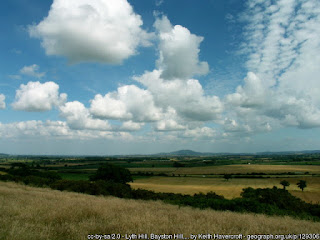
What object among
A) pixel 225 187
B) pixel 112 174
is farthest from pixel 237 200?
pixel 225 187

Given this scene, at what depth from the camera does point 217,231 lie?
23.7ft

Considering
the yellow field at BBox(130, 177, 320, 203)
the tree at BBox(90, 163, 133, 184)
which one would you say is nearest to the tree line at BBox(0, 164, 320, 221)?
the tree at BBox(90, 163, 133, 184)

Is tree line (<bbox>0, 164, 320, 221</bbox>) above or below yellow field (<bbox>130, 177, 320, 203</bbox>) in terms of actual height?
above

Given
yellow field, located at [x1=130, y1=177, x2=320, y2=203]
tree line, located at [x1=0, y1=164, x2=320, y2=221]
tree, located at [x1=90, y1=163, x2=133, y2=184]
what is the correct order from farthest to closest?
yellow field, located at [x1=130, y1=177, x2=320, y2=203], tree, located at [x1=90, y1=163, x2=133, y2=184], tree line, located at [x1=0, y1=164, x2=320, y2=221]

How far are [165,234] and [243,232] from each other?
8.79 ft

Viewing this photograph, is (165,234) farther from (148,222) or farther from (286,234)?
(286,234)

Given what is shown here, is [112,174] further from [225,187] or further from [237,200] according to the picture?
[237,200]

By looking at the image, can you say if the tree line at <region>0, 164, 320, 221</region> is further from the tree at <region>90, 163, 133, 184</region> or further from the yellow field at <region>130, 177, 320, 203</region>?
the yellow field at <region>130, 177, 320, 203</region>

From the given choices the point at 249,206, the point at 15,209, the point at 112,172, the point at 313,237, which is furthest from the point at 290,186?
the point at 15,209

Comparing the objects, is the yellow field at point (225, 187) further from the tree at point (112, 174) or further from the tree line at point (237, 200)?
the tree line at point (237, 200)

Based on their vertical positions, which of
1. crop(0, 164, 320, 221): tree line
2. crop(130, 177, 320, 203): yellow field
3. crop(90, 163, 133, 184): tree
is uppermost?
crop(0, 164, 320, 221): tree line

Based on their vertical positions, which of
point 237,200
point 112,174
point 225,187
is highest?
point 237,200

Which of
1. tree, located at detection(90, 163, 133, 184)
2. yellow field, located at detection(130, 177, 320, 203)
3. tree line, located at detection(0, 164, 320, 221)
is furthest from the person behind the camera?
yellow field, located at detection(130, 177, 320, 203)

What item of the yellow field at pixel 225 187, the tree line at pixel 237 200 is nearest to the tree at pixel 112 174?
the yellow field at pixel 225 187
